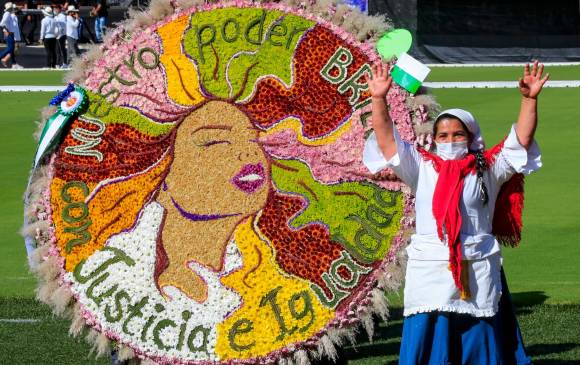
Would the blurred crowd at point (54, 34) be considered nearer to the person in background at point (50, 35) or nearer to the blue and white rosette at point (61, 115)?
the person in background at point (50, 35)

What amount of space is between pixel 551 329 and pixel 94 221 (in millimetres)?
2854

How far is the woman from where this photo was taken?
5164 millimetres

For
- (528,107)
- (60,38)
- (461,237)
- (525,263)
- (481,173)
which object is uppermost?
(528,107)

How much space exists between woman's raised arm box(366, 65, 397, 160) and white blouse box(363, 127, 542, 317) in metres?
0.03

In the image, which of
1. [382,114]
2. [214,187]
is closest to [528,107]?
[382,114]

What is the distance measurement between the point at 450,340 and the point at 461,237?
43 centimetres

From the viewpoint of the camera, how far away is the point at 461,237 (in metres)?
5.17

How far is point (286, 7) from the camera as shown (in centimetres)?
602

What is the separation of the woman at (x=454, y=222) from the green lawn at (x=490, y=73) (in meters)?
15.0

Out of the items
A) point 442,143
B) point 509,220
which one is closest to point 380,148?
point 442,143

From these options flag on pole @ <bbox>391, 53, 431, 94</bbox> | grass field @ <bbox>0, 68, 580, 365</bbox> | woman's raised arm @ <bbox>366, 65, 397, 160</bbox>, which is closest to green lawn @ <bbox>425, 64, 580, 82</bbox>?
grass field @ <bbox>0, 68, 580, 365</bbox>

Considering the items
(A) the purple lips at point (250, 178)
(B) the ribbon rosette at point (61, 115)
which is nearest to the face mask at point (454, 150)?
(A) the purple lips at point (250, 178)

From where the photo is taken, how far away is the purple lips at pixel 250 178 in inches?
236

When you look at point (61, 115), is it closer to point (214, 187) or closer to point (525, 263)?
point (214, 187)
